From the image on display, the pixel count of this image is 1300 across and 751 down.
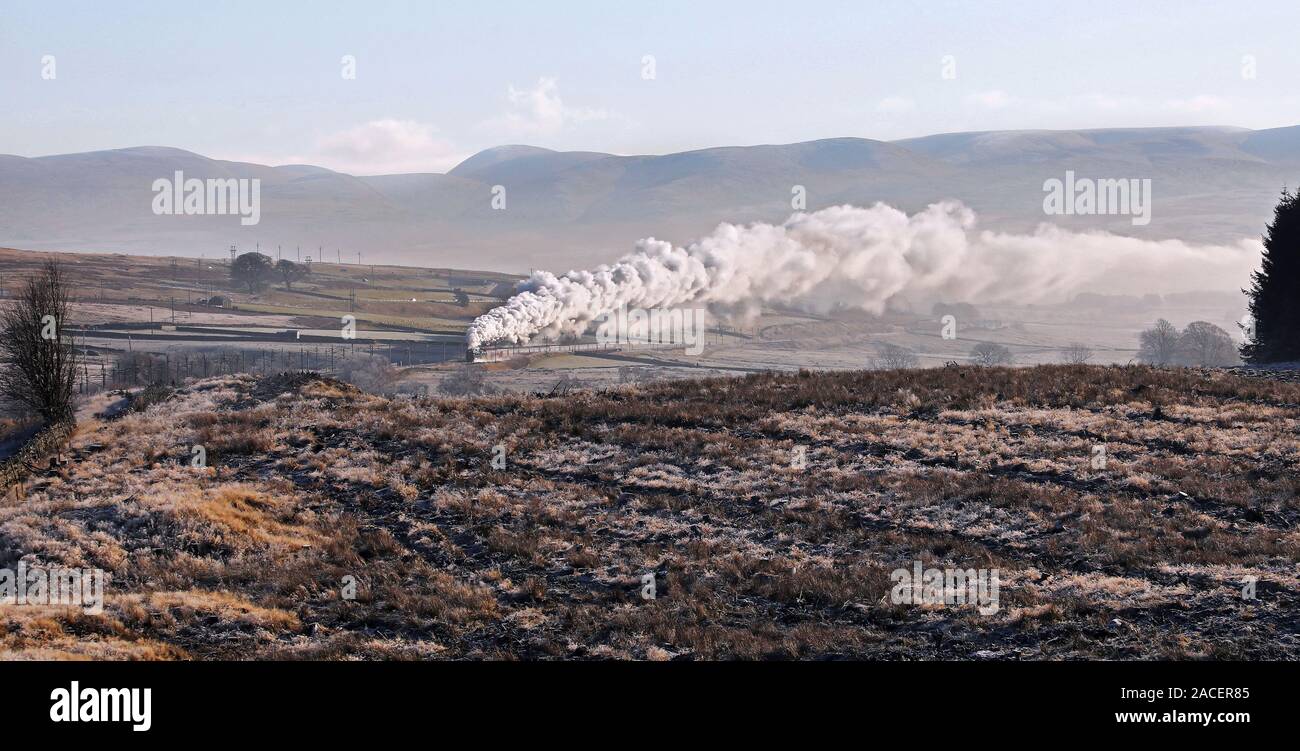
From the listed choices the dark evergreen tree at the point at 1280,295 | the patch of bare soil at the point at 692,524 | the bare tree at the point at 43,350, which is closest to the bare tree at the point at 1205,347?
the dark evergreen tree at the point at 1280,295

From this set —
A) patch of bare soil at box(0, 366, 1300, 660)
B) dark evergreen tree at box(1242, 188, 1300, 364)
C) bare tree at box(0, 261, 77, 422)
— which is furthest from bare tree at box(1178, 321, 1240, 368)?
bare tree at box(0, 261, 77, 422)

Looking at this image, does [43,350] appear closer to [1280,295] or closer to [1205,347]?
[1280,295]

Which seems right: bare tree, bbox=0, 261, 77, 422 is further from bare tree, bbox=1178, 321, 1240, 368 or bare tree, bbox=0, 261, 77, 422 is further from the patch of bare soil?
bare tree, bbox=1178, 321, 1240, 368

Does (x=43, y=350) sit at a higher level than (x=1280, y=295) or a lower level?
lower

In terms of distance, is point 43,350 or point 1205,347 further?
point 1205,347

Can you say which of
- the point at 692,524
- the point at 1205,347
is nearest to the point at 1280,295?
the point at 692,524

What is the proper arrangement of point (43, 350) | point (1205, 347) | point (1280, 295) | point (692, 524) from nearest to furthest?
point (692, 524), point (43, 350), point (1280, 295), point (1205, 347)

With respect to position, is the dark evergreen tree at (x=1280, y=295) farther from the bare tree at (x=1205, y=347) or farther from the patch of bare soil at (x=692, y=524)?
the bare tree at (x=1205, y=347)
